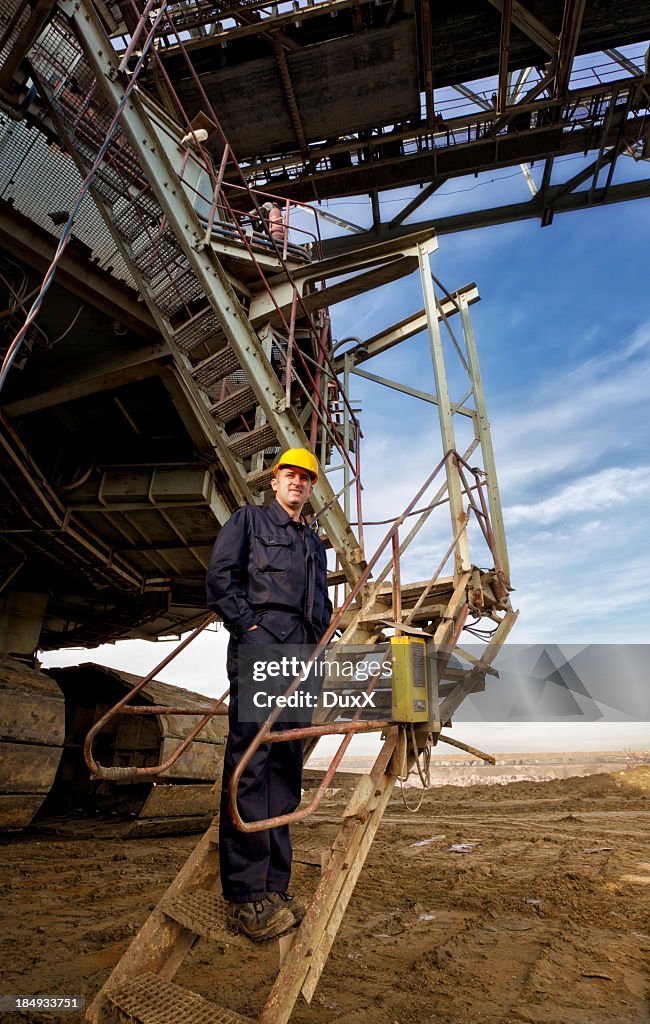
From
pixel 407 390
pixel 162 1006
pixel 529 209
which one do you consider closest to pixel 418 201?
pixel 529 209

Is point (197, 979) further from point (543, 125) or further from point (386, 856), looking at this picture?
point (543, 125)

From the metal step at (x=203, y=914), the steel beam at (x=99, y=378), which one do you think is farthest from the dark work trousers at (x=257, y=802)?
the steel beam at (x=99, y=378)

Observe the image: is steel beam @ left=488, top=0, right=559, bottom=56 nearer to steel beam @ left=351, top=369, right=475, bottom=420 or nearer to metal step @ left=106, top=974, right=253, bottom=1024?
steel beam @ left=351, top=369, right=475, bottom=420

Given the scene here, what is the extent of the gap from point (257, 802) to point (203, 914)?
550 mm

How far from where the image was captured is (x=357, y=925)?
3727mm

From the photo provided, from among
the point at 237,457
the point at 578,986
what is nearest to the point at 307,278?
the point at 237,457

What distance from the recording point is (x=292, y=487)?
118 inches

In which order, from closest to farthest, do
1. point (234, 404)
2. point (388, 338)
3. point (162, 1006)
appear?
point (162, 1006) → point (234, 404) → point (388, 338)

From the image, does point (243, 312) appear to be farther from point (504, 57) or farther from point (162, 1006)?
point (504, 57)

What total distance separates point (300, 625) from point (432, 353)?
12.4 ft

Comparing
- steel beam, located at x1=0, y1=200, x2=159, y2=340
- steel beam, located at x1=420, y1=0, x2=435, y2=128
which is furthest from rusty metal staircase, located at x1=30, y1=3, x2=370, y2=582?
steel beam, located at x1=420, y1=0, x2=435, y2=128

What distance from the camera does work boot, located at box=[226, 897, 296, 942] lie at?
218 centimetres

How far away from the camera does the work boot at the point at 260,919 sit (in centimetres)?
218

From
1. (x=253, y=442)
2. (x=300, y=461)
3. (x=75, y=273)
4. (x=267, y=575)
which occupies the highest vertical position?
(x=75, y=273)
